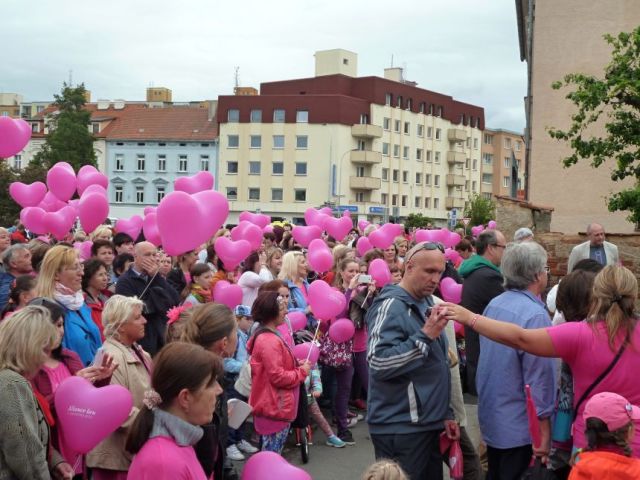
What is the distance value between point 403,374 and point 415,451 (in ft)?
1.42

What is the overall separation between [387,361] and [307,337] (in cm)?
366

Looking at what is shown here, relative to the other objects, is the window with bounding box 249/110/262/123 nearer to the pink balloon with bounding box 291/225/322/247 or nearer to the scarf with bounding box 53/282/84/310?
the pink balloon with bounding box 291/225/322/247

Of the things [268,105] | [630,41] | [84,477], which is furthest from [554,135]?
[268,105]

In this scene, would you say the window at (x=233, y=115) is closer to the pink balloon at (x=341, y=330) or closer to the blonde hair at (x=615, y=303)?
the pink balloon at (x=341, y=330)

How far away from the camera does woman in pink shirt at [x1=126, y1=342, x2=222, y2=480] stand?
9.55ft

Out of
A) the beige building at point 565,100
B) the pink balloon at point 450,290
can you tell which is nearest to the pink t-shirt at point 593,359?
the pink balloon at point 450,290

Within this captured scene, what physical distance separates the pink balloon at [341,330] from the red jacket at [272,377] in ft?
5.21

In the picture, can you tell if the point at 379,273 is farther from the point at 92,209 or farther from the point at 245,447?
the point at 92,209

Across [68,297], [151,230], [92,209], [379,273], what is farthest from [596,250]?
[92,209]

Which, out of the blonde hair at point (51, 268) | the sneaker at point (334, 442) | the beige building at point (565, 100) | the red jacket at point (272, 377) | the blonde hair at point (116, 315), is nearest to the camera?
the blonde hair at point (116, 315)

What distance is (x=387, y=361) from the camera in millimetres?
3836

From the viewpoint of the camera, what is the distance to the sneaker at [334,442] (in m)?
7.20

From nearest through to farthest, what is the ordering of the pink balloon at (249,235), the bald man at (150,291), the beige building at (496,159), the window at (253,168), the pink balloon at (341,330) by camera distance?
the bald man at (150,291) → the pink balloon at (341,330) → the pink balloon at (249,235) → the window at (253,168) → the beige building at (496,159)

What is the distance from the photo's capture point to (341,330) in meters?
7.32
